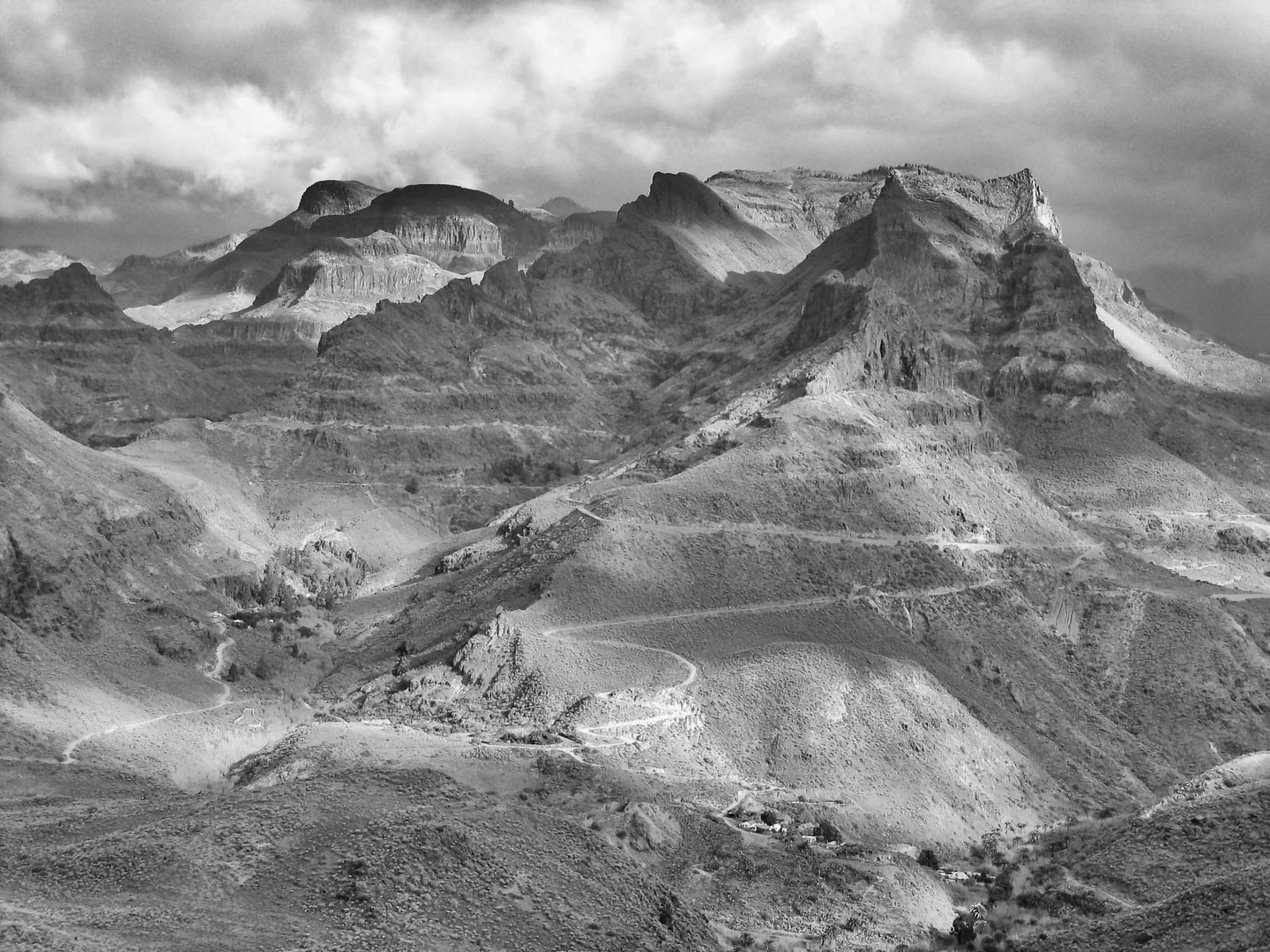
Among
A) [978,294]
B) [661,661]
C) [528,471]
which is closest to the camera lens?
[661,661]

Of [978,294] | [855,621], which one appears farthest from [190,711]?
[978,294]

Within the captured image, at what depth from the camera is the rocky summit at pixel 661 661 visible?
44781mm

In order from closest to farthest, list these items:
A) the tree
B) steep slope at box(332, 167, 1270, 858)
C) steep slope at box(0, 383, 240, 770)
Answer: steep slope at box(332, 167, 1270, 858) → steep slope at box(0, 383, 240, 770) → the tree

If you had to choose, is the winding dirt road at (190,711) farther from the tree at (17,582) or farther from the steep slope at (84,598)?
the tree at (17,582)

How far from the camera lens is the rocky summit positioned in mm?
44781

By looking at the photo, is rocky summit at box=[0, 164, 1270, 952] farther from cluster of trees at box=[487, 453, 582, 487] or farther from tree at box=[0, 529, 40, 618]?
cluster of trees at box=[487, 453, 582, 487]

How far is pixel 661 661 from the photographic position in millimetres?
81500

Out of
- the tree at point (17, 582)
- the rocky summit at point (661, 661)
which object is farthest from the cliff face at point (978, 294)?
the tree at point (17, 582)

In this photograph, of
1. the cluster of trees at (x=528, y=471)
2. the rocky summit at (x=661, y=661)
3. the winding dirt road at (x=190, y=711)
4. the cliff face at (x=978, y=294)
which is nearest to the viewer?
the rocky summit at (x=661, y=661)

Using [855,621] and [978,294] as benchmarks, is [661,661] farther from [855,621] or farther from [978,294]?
[978,294]

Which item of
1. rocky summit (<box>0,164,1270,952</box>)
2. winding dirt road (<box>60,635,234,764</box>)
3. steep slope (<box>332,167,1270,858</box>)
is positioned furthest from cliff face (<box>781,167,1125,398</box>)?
winding dirt road (<box>60,635,234,764</box>)

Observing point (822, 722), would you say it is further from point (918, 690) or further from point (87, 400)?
point (87, 400)

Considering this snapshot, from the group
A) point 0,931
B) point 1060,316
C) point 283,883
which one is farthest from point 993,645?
point 1060,316

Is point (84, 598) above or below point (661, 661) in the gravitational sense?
above
